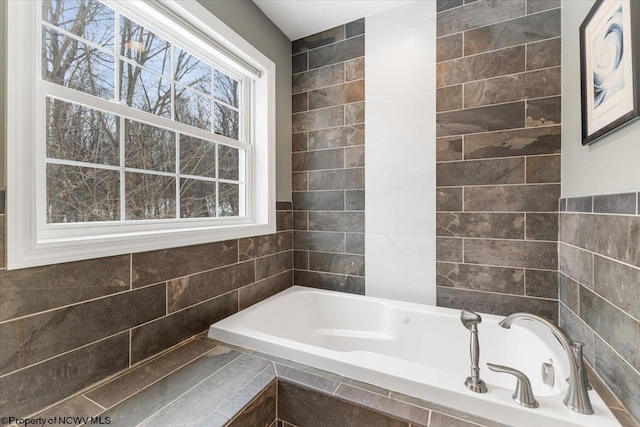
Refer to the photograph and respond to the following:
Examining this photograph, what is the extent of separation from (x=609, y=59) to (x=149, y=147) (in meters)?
2.11

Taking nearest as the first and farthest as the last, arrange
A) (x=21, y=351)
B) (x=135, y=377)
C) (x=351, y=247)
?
1. (x=21, y=351)
2. (x=135, y=377)
3. (x=351, y=247)

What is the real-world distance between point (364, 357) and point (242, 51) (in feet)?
6.54

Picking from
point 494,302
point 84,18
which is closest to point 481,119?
point 494,302

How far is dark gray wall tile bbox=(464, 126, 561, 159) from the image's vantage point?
5.32 ft

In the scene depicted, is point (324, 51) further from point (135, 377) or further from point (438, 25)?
point (135, 377)

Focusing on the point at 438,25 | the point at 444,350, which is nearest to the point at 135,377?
the point at 444,350

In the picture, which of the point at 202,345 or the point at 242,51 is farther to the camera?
the point at 242,51

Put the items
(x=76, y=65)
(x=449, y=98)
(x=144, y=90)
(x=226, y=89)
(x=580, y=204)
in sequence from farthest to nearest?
(x=226, y=89) < (x=449, y=98) < (x=144, y=90) < (x=580, y=204) < (x=76, y=65)

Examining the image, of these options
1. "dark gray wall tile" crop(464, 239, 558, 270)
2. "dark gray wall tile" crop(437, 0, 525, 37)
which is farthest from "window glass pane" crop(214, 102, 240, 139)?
"dark gray wall tile" crop(464, 239, 558, 270)

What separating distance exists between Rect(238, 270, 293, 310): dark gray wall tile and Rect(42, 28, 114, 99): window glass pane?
1.35m

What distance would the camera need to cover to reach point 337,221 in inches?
88.7

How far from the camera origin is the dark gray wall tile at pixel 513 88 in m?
1.62

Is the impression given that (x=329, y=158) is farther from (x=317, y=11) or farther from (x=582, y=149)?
(x=582, y=149)

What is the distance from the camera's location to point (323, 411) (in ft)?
3.53
